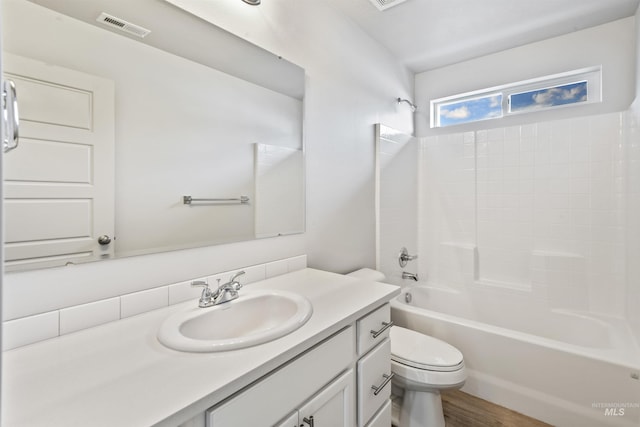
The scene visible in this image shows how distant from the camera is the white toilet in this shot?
1.55 metres

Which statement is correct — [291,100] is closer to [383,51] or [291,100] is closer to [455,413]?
[383,51]

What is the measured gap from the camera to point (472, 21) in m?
2.22

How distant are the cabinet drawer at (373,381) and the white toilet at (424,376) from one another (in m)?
0.25

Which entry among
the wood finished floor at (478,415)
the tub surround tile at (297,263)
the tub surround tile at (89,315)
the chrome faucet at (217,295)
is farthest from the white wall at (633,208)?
the tub surround tile at (89,315)

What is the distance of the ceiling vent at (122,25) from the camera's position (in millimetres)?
1061

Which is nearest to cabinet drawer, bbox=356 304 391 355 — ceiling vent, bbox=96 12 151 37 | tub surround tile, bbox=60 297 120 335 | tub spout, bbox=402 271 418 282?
tub surround tile, bbox=60 297 120 335

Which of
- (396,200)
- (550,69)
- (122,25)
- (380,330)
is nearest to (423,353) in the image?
(380,330)

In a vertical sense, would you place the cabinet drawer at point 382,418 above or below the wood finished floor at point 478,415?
above

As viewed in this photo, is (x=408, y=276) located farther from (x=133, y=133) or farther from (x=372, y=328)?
(x=133, y=133)

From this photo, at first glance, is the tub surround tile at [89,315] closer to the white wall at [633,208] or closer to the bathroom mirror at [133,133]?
the bathroom mirror at [133,133]

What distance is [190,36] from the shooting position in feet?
4.24

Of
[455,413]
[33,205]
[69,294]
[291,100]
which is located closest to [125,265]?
[69,294]

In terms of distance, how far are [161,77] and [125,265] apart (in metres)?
0.71

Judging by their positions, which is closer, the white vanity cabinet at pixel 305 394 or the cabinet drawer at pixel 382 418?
the white vanity cabinet at pixel 305 394
